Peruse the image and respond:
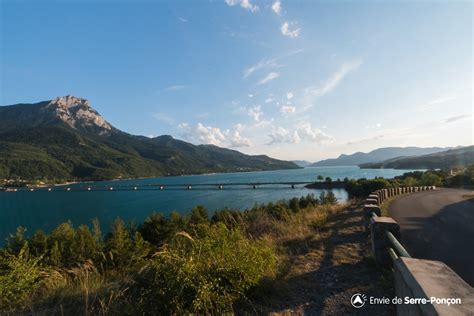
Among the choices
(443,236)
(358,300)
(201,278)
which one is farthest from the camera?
(443,236)

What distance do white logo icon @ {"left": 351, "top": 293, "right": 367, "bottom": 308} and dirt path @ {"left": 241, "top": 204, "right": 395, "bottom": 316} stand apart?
6 centimetres

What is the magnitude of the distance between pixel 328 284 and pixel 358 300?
1.86 ft

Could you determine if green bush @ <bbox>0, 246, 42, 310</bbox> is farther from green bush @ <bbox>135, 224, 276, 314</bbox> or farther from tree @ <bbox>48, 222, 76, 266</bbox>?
tree @ <bbox>48, 222, 76, 266</bbox>

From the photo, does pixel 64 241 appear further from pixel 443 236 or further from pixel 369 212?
pixel 443 236

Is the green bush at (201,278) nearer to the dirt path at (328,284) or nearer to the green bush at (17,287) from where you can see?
the dirt path at (328,284)

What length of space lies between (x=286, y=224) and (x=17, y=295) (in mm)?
6548

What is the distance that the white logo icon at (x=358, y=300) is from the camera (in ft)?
10.9

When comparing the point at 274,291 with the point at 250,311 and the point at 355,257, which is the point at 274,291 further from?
the point at 355,257

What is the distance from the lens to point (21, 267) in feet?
13.8

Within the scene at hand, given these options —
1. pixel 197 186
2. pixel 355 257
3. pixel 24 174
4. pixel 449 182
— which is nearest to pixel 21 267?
pixel 355 257

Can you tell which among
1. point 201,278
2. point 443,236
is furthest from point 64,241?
point 443,236

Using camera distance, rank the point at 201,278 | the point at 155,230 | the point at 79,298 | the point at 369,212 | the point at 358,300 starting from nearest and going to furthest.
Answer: the point at 201,278 < the point at 358,300 < the point at 79,298 < the point at 369,212 < the point at 155,230

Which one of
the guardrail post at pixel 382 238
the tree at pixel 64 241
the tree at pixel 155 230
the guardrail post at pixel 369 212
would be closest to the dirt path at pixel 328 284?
the guardrail post at pixel 382 238

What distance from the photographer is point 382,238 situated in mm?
4531
